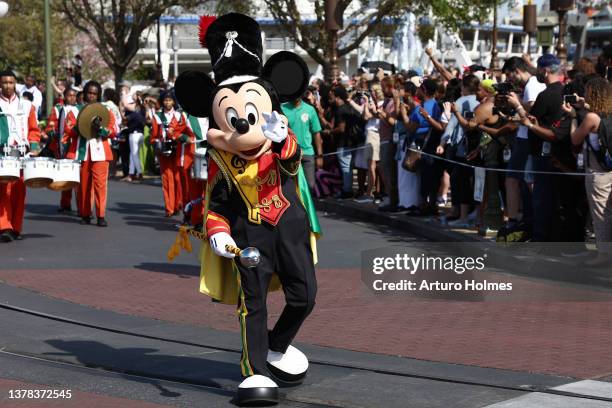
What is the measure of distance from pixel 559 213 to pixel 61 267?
488cm

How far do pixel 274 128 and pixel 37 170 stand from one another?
691 centimetres

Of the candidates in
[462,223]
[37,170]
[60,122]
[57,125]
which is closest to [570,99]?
[462,223]

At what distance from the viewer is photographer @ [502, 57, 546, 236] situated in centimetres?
1205

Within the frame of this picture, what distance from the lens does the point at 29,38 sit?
49.1 m

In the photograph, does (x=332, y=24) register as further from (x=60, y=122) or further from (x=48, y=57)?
(x=48, y=57)

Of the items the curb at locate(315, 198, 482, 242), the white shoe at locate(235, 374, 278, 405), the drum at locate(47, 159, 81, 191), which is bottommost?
the curb at locate(315, 198, 482, 242)

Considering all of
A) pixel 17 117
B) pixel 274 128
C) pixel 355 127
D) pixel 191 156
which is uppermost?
pixel 274 128

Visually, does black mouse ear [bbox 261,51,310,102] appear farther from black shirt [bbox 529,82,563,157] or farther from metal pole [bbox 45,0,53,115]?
metal pole [bbox 45,0,53,115]

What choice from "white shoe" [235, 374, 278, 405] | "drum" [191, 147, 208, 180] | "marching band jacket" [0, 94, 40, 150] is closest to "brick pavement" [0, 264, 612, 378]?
"white shoe" [235, 374, 278, 405]

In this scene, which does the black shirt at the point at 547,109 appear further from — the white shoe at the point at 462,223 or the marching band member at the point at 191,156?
the marching band member at the point at 191,156

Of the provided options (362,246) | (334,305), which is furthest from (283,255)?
(362,246)

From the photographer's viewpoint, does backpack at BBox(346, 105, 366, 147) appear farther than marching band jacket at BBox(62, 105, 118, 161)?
Yes

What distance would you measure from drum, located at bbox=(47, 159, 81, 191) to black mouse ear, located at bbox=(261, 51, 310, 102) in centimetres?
640

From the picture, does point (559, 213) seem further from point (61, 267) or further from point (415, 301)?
point (61, 267)
